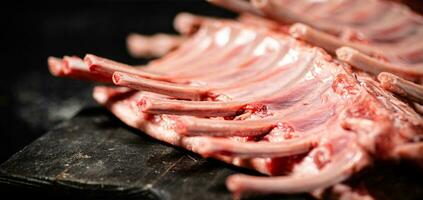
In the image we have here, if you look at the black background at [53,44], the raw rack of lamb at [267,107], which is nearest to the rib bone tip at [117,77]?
the raw rack of lamb at [267,107]

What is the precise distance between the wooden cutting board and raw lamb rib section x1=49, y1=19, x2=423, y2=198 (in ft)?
0.27

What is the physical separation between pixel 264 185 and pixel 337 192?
0.31 metres

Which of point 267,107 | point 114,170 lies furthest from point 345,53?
point 114,170

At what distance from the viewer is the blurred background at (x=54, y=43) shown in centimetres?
379

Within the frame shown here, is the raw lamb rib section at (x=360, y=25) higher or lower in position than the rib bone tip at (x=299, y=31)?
higher

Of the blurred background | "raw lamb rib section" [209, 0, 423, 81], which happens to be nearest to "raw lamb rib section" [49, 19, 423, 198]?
"raw lamb rib section" [209, 0, 423, 81]

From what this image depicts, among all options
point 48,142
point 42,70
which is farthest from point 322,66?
point 42,70

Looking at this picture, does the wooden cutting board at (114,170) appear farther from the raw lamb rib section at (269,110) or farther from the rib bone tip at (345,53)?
the rib bone tip at (345,53)

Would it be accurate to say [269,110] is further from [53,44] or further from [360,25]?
[53,44]

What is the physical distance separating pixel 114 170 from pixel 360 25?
69.5 inches

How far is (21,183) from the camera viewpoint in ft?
8.05

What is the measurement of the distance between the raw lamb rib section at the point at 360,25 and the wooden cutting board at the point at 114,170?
871 mm

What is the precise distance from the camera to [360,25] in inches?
132

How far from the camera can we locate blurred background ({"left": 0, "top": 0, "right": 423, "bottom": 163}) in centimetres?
379
